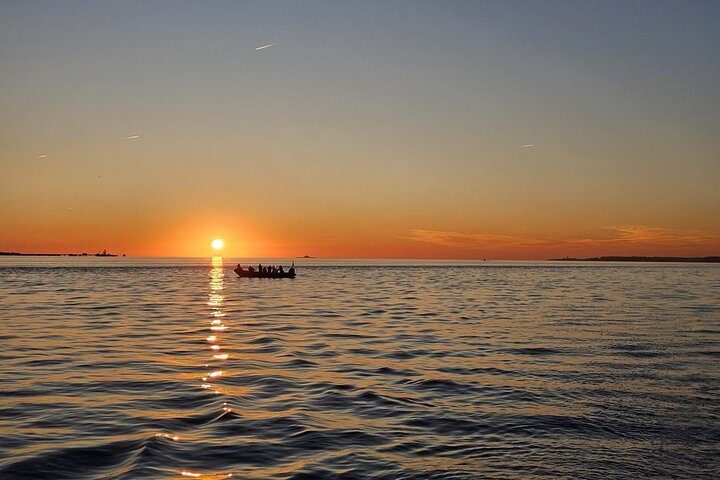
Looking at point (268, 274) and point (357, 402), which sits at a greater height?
point (268, 274)

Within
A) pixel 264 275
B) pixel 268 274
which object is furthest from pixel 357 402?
pixel 264 275

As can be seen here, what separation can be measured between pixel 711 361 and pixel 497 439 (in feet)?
49.2

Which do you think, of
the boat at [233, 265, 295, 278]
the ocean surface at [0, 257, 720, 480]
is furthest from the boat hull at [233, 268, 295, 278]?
the ocean surface at [0, 257, 720, 480]

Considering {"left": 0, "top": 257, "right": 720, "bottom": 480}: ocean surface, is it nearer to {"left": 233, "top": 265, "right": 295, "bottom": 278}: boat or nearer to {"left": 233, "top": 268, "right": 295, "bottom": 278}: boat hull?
{"left": 233, "top": 265, "right": 295, "bottom": 278}: boat

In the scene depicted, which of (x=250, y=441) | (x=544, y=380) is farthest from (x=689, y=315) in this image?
(x=250, y=441)

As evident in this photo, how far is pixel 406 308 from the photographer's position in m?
49.8

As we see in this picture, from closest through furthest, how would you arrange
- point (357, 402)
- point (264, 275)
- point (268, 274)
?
point (357, 402)
point (268, 274)
point (264, 275)

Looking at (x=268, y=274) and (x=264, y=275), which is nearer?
(x=268, y=274)

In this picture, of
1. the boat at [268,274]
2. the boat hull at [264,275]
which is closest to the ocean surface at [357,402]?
the boat at [268,274]

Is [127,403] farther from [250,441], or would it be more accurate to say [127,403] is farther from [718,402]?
[718,402]

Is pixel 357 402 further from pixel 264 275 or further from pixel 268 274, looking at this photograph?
pixel 264 275

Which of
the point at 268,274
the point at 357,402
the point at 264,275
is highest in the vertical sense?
the point at 268,274

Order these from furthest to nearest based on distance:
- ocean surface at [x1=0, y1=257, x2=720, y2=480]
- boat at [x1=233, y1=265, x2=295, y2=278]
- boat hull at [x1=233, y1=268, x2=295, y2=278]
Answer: boat hull at [x1=233, y1=268, x2=295, y2=278]
boat at [x1=233, y1=265, x2=295, y2=278]
ocean surface at [x1=0, y1=257, x2=720, y2=480]

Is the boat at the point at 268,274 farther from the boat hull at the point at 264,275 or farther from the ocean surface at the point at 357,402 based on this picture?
the ocean surface at the point at 357,402
